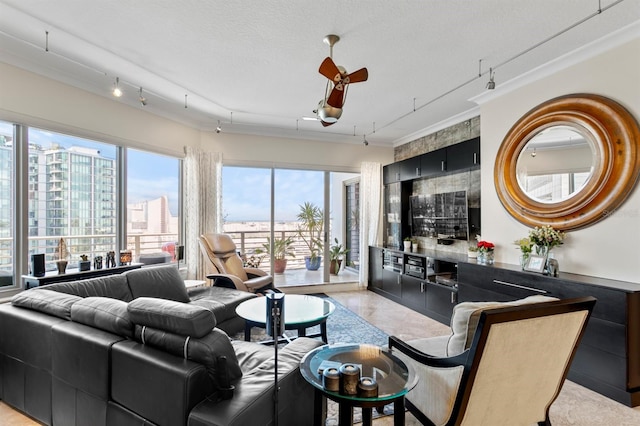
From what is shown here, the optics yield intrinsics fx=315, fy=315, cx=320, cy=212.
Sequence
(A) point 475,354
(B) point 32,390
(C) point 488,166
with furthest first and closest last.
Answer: (C) point 488,166, (B) point 32,390, (A) point 475,354

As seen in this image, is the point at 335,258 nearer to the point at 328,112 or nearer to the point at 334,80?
the point at 328,112

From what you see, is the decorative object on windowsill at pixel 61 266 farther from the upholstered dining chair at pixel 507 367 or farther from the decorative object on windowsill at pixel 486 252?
the decorative object on windowsill at pixel 486 252

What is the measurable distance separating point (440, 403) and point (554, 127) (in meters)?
2.92

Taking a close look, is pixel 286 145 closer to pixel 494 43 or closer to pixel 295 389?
pixel 494 43

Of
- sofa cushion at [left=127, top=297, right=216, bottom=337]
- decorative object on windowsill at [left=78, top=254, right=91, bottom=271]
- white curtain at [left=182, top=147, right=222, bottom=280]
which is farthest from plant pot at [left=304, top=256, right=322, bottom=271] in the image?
sofa cushion at [left=127, top=297, right=216, bottom=337]

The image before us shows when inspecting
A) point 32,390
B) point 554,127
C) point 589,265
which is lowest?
point 32,390

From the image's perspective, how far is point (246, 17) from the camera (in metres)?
2.42

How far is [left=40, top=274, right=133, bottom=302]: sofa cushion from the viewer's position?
262 cm

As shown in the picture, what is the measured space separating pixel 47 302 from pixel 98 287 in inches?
29.9

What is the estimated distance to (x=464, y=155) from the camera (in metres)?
4.19

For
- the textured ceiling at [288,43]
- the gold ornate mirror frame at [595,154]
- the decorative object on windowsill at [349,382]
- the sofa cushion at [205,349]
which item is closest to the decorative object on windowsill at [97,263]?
the textured ceiling at [288,43]

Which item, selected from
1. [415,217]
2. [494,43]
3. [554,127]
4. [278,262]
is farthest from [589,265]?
[278,262]

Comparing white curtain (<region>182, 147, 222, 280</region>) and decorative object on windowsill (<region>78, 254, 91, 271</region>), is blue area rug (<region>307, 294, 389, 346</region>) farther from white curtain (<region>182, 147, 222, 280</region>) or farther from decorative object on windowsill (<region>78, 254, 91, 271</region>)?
decorative object on windowsill (<region>78, 254, 91, 271</region>)

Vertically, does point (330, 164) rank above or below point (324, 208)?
above
